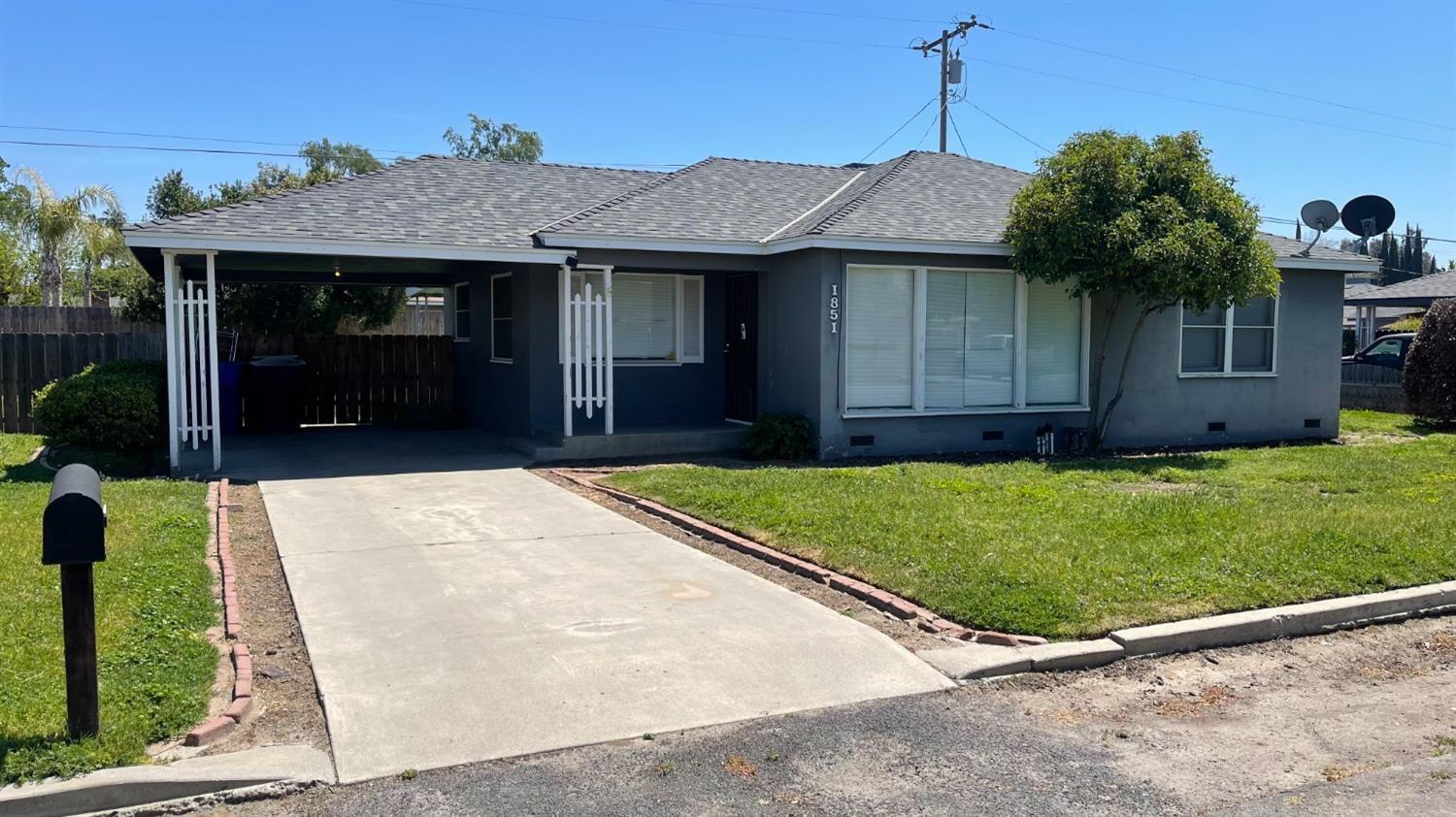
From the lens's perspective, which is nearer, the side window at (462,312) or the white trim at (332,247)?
the white trim at (332,247)

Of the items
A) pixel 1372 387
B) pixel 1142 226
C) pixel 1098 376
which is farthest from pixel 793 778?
pixel 1372 387

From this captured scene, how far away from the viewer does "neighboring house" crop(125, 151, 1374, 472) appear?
13.2 meters

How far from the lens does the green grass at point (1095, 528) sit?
682cm

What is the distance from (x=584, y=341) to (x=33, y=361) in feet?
27.7

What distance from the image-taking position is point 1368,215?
61.9ft

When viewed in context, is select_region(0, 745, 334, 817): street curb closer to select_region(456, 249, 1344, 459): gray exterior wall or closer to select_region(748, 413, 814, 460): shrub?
select_region(748, 413, 814, 460): shrub

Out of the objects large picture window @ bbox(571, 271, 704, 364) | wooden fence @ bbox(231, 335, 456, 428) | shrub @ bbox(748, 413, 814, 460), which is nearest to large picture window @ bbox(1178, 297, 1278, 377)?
shrub @ bbox(748, 413, 814, 460)

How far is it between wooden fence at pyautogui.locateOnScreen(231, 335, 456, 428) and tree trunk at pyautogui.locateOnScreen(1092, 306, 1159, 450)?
9.71 meters

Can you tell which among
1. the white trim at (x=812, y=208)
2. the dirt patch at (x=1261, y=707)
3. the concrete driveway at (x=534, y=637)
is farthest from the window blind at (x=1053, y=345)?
the dirt patch at (x=1261, y=707)

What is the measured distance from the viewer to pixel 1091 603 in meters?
6.60

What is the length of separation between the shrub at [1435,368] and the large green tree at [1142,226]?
5.58 meters

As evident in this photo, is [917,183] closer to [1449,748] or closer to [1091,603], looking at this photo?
[1091,603]

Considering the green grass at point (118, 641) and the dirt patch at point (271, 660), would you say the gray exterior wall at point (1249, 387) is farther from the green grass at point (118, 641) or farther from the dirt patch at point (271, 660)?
the green grass at point (118, 641)

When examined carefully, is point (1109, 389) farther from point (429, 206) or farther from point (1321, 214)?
point (429, 206)
